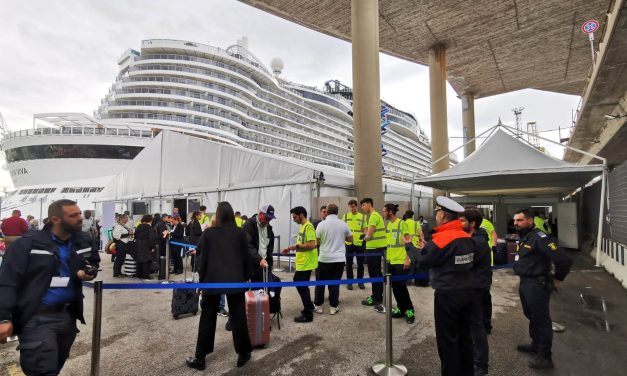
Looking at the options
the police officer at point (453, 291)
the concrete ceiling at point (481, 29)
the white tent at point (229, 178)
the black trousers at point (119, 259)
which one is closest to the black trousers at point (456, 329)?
the police officer at point (453, 291)

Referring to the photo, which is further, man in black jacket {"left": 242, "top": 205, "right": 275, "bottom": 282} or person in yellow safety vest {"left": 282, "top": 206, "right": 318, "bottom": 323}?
person in yellow safety vest {"left": 282, "top": 206, "right": 318, "bottom": 323}

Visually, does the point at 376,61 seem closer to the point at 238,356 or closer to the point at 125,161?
the point at 238,356

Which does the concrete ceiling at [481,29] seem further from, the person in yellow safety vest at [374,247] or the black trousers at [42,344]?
the black trousers at [42,344]

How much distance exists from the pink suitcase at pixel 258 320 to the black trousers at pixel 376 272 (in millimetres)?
2166

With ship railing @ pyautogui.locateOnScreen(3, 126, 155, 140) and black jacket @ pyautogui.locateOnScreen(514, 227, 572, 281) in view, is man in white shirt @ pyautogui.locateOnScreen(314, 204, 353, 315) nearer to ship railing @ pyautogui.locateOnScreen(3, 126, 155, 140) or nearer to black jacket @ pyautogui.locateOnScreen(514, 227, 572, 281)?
black jacket @ pyautogui.locateOnScreen(514, 227, 572, 281)

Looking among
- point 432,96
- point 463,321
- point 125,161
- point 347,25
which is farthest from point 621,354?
point 125,161

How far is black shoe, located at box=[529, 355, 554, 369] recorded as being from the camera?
10.9 feet

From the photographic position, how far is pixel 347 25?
1731 centimetres

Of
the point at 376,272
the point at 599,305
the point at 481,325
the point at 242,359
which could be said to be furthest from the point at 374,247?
the point at 599,305

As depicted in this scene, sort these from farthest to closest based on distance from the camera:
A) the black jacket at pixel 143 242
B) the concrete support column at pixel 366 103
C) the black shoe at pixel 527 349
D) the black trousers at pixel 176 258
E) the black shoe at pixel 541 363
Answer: the concrete support column at pixel 366 103
the black trousers at pixel 176 258
the black jacket at pixel 143 242
the black shoe at pixel 527 349
the black shoe at pixel 541 363

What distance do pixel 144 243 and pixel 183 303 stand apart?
3391 millimetres

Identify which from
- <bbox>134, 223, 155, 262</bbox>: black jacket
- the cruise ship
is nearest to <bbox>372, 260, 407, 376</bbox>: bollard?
<bbox>134, 223, 155, 262</bbox>: black jacket

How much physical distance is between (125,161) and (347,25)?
26.7 metres

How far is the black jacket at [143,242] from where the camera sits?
7.77m
